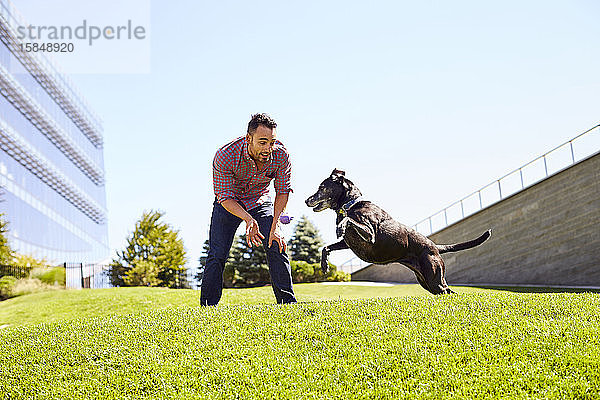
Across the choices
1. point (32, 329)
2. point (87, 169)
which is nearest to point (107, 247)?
point (87, 169)

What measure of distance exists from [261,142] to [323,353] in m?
2.71

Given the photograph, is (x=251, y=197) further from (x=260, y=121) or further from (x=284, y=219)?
(x=260, y=121)

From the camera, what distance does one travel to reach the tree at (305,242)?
36.6m

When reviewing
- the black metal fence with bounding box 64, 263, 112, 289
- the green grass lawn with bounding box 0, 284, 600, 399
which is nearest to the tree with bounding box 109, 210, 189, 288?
the black metal fence with bounding box 64, 263, 112, 289

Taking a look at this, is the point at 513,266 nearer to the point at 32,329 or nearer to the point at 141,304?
the point at 141,304

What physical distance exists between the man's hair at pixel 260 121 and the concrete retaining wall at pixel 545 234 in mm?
15289

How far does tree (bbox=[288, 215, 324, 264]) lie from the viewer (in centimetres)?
3664

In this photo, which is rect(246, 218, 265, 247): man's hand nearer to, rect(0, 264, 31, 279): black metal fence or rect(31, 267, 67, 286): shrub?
rect(31, 267, 67, 286): shrub

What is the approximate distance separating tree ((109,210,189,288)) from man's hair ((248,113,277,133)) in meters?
22.6

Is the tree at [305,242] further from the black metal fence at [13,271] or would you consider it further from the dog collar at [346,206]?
the dog collar at [346,206]

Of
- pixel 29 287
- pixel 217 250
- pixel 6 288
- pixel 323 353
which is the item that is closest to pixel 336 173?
pixel 217 250

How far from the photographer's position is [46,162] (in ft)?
154

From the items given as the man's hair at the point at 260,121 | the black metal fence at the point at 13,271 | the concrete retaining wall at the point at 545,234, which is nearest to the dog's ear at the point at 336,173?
the man's hair at the point at 260,121

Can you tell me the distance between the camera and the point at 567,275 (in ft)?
60.5
